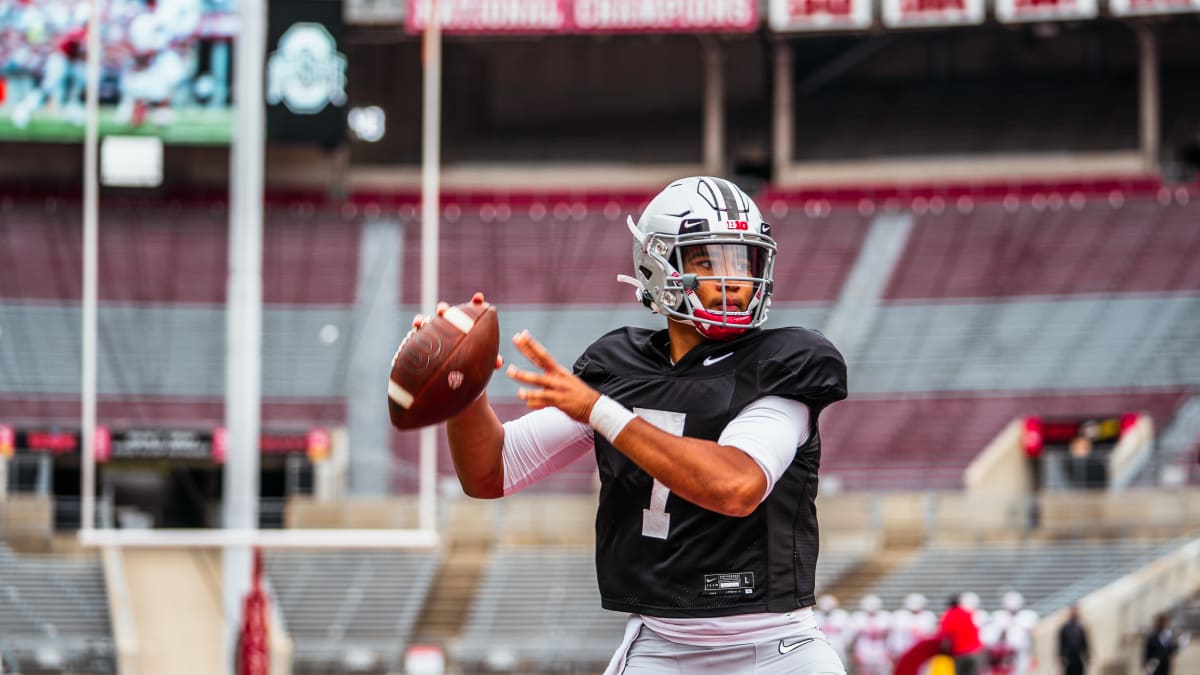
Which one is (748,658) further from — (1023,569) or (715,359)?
(1023,569)

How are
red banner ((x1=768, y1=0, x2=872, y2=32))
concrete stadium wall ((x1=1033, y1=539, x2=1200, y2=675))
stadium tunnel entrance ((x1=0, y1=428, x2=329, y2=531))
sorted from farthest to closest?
red banner ((x1=768, y1=0, x2=872, y2=32)) → stadium tunnel entrance ((x1=0, y1=428, x2=329, y2=531)) → concrete stadium wall ((x1=1033, y1=539, x2=1200, y2=675))

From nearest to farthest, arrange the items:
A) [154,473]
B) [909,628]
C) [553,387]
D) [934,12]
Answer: [553,387], [909,628], [154,473], [934,12]

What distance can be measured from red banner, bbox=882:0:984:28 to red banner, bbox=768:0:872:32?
0.33 m

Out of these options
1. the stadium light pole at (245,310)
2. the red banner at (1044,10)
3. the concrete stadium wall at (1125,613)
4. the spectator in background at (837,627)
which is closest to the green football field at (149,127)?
the red banner at (1044,10)

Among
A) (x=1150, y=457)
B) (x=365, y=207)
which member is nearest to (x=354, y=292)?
(x=365, y=207)

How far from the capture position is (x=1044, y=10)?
67.6ft

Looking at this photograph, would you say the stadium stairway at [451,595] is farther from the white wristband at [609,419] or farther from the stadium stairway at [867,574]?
the white wristband at [609,419]

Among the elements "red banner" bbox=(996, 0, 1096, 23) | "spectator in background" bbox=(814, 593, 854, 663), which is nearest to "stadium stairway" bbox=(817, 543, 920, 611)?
"spectator in background" bbox=(814, 593, 854, 663)

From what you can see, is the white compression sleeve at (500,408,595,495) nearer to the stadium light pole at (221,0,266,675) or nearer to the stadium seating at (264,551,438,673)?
the stadium light pole at (221,0,266,675)

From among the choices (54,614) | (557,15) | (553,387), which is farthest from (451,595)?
(553,387)

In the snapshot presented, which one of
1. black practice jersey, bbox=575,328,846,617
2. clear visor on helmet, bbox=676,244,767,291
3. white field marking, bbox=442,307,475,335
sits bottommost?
black practice jersey, bbox=575,328,846,617

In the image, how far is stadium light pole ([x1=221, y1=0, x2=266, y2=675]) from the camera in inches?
330

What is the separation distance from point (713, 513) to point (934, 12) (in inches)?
739

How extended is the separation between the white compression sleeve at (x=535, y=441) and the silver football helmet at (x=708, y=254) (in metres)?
0.28
